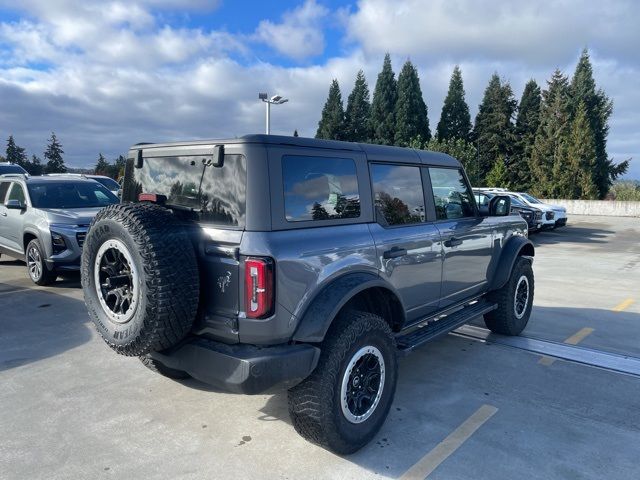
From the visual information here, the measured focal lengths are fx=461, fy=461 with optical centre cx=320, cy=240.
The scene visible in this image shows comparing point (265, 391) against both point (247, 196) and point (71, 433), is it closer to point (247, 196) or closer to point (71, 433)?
point (247, 196)

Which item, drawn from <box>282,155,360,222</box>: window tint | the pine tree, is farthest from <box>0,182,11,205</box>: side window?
the pine tree

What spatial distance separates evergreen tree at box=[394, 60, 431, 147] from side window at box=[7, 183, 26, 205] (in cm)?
3974

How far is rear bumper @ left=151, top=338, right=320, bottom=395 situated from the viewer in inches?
101

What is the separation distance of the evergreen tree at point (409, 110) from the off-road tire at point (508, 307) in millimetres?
41114

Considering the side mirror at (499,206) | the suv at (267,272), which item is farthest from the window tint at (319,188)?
the side mirror at (499,206)

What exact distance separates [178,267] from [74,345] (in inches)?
119

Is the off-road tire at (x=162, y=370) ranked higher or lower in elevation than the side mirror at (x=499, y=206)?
lower

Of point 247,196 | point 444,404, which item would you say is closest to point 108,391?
point 247,196

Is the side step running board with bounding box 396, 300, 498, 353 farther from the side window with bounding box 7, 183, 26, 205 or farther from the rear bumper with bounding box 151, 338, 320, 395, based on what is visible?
the side window with bounding box 7, 183, 26, 205

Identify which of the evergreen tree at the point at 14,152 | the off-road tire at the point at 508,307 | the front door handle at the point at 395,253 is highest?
the evergreen tree at the point at 14,152

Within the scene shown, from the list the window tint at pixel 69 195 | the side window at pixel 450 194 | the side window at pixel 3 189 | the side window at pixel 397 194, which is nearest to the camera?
the side window at pixel 397 194

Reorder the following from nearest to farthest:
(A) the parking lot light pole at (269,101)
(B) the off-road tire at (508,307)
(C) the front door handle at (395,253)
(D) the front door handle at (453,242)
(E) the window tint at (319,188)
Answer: (E) the window tint at (319,188), (C) the front door handle at (395,253), (D) the front door handle at (453,242), (B) the off-road tire at (508,307), (A) the parking lot light pole at (269,101)

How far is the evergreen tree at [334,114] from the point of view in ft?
164

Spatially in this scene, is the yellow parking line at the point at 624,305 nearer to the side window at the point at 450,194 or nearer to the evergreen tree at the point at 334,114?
the side window at the point at 450,194
